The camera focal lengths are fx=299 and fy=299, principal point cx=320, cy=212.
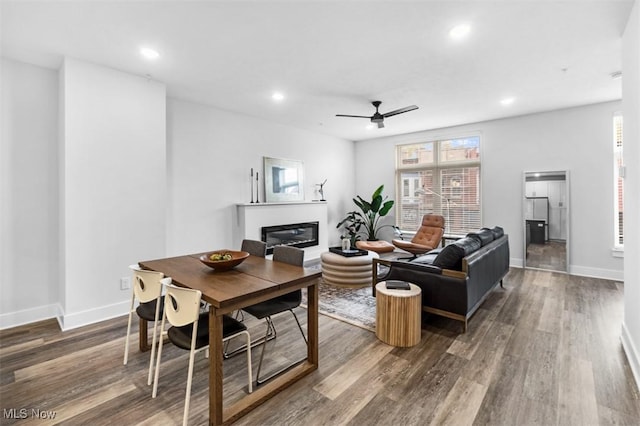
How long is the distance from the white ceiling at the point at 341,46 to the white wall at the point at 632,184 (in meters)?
0.29

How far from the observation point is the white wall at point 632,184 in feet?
7.27

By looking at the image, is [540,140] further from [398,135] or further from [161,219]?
[161,219]

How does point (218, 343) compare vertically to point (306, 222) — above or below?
below

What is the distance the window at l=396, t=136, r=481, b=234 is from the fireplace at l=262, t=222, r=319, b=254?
7.27 ft

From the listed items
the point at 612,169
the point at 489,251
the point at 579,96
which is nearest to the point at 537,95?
the point at 579,96

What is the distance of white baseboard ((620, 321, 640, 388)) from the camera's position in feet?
7.15

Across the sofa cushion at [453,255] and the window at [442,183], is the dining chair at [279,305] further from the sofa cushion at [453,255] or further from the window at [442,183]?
the window at [442,183]

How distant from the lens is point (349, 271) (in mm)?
4398

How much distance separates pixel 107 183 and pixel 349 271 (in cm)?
322

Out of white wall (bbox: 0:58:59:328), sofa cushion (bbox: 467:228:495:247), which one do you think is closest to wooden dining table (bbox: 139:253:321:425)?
white wall (bbox: 0:58:59:328)

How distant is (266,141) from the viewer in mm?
5680

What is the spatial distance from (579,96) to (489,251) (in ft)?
9.86

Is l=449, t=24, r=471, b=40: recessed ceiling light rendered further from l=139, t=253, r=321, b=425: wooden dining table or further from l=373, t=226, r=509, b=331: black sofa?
l=139, t=253, r=321, b=425: wooden dining table

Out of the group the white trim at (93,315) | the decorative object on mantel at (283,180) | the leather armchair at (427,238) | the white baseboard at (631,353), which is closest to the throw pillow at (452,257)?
the white baseboard at (631,353)
